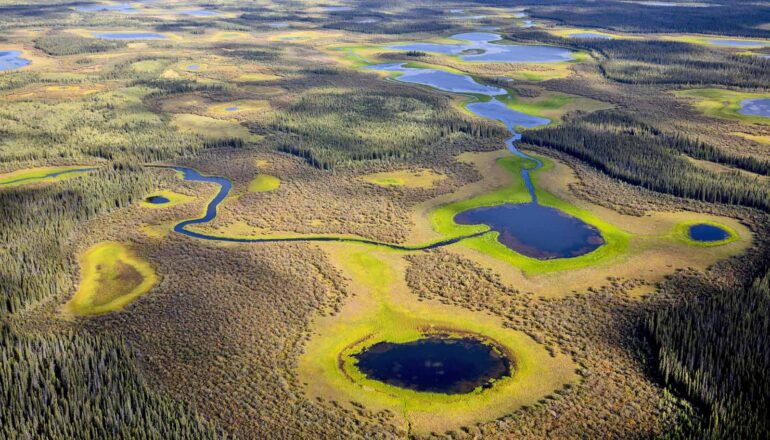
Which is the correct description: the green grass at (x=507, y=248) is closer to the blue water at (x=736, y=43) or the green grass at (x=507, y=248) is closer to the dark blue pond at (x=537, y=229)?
the dark blue pond at (x=537, y=229)

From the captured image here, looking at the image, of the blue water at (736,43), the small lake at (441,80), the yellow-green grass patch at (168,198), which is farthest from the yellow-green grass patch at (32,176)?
the blue water at (736,43)

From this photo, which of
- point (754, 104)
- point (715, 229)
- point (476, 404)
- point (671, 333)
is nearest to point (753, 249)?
point (715, 229)

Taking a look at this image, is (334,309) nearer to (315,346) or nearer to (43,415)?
(315,346)

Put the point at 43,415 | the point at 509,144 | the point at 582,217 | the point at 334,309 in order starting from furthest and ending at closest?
the point at 509,144 < the point at 582,217 < the point at 334,309 < the point at 43,415

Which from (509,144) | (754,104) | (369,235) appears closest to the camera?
(369,235)

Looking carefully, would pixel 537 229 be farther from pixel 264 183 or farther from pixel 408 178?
pixel 264 183

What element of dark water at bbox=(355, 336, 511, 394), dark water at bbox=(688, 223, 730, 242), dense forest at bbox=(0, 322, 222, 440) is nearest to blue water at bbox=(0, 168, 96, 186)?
dense forest at bbox=(0, 322, 222, 440)
